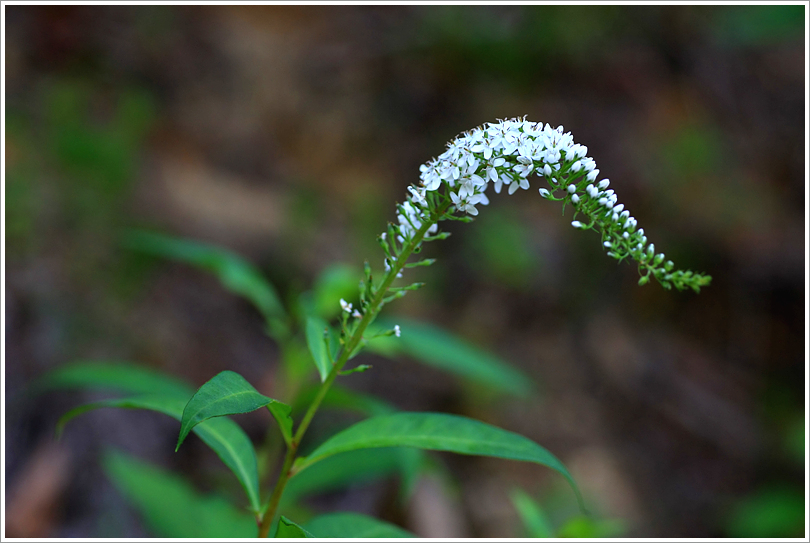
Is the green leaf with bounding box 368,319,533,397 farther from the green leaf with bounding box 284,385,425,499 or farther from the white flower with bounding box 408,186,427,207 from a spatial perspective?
the white flower with bounding box 408,186,427,207

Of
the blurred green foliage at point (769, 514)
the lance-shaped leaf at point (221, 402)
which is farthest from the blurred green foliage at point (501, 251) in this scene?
the lance-shaped leaf at point (221, 402)

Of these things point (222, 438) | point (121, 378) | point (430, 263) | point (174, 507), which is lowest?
point (174, 507)

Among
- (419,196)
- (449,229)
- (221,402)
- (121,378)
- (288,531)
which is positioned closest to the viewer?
(221,402)

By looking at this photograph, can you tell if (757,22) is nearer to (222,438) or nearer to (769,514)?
(769,514)

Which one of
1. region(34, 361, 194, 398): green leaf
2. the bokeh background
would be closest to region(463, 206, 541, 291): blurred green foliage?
the bokeh background

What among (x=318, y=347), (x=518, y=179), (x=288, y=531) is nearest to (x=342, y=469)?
(x=318, y=347)

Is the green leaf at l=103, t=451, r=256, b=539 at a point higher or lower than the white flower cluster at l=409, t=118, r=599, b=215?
lower

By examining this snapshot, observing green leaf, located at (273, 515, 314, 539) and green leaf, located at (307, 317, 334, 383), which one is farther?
green leaf, located at (307, 317, 334, 383)

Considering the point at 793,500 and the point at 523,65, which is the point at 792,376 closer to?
the point at 793,500
